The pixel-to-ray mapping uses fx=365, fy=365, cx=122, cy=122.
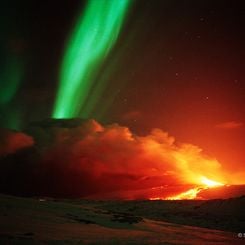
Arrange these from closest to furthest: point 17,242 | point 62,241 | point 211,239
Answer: point 17,242 → point 62,241 → point 211,239

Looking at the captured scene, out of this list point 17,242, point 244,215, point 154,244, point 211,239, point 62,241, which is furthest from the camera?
point 244,215

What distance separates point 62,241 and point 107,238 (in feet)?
16.3

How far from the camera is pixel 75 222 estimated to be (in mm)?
35375

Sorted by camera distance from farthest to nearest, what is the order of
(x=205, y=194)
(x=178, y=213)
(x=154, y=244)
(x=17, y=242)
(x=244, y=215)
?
(x=205, y=194) < (x=178, y=213) < (x=244, y=215) < (x=154, y=244) < (x=17, y=242)

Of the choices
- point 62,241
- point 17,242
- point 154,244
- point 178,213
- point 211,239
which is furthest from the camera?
point 178,213

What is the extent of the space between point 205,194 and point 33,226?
3413 inches

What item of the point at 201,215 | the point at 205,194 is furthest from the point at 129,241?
the point at 205,194

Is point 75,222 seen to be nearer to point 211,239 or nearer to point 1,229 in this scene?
point 1,229

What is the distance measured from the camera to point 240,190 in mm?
111625

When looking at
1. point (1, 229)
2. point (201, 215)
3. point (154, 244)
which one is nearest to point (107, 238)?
point (154, 244)

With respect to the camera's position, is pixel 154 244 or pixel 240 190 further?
pixel 240 190

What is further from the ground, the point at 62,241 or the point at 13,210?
the point at 13,210

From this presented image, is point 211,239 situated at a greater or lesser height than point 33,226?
lesser

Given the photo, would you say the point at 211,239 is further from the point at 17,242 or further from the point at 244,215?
the point at 244,215
